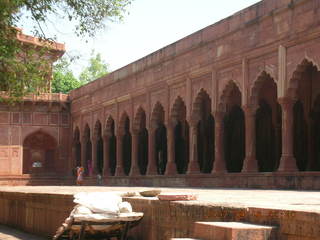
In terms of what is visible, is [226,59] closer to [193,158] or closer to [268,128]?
[268,128]

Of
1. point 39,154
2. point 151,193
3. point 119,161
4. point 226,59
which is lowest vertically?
point 151,193

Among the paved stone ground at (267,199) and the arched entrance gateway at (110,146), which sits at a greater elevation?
the arched entrance gateway at (110,146)

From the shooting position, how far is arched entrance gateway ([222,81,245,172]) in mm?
20906

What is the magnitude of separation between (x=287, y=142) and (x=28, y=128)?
19.8 meters

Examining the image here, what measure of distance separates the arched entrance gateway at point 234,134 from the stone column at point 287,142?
5.35m

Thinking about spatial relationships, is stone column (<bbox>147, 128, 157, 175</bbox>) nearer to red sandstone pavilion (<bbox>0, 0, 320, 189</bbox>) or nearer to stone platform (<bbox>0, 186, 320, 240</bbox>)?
red sandstone pavilion (<bbox>0, 0, 320, 189</bbox>)

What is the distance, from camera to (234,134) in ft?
69.9

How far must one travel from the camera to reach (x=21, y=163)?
105 ft

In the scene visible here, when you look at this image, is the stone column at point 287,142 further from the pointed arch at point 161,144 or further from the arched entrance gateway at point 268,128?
the pointed arch at point 161,144

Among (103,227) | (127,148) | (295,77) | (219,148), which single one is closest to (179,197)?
(103,227)

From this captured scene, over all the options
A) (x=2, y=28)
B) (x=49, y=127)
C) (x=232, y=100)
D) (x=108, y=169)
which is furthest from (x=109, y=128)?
(x=2, y=28)

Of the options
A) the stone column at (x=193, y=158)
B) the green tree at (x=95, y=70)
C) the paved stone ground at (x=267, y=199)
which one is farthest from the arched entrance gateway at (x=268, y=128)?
the green tree at (x=95, y=70)

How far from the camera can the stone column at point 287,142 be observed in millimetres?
14969

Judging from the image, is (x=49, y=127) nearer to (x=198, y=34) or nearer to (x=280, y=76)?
(x=198, y=34)
